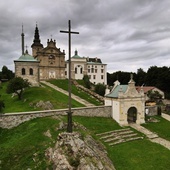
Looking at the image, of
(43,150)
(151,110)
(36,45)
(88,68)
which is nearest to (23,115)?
(43,150)

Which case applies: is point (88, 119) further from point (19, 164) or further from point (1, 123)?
point (19, 164)

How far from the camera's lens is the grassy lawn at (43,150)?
13523 mm

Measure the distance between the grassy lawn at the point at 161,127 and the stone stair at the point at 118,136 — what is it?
3.69 m

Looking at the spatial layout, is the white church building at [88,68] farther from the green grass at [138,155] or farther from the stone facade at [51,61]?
the green grass at [138,155]

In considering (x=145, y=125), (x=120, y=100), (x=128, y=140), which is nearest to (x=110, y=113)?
(x=120, y=100)

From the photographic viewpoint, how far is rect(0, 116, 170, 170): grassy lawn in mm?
13523

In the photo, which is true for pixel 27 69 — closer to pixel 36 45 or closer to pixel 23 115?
pixel 23 115

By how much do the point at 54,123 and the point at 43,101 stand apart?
999cm

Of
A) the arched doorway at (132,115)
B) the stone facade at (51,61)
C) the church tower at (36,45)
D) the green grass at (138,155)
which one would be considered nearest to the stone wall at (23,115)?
the green grass at (138,155)

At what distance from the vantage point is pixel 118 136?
2108 centimetres

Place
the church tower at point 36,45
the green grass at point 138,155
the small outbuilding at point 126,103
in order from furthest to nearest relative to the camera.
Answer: the church tower at point 36,45, the small outbuilding at point 126,103, the green grass at point 138,155

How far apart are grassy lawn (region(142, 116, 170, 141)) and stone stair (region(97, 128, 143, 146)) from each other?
3.69 metres

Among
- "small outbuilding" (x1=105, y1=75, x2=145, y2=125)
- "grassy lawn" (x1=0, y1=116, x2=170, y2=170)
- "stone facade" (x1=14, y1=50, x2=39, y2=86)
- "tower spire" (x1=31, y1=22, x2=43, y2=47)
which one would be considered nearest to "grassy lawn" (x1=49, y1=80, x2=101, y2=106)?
"stone facade" (x1=14, y1=50, x2=39, y2=86)

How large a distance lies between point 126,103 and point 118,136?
243 inches
